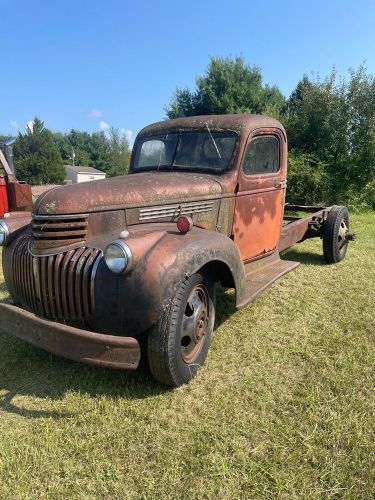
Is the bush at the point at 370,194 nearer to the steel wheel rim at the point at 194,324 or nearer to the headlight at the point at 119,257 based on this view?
the steel wheel rim at the point at 194,324

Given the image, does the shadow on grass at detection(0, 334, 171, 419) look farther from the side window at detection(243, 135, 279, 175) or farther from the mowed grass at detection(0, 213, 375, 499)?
the side window at detection(243, 135, 279, 175)

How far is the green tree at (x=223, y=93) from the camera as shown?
26125mm

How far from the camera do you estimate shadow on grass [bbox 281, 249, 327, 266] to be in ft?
19.0

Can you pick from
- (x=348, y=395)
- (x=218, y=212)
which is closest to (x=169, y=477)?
(x=348, y=395)

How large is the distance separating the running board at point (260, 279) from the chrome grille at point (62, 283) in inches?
47.2

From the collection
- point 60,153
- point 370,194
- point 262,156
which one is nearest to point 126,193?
point 262,156

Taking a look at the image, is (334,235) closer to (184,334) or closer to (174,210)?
(174,210)

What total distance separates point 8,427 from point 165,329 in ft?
3.56

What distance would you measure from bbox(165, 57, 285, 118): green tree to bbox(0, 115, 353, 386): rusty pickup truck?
23179 millimetres

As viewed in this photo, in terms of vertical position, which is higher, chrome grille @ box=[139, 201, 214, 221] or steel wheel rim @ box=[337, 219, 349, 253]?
chrome grille @ box=[139, 201, 214, 221]

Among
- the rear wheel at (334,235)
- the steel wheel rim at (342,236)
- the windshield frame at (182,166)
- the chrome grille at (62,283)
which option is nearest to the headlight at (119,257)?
the chrome grille at (62,283)

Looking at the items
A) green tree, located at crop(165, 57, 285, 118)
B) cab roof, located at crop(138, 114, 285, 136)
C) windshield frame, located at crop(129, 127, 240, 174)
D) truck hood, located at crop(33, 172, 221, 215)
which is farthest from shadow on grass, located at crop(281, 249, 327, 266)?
green tree, located at crop(165, 57, 285, 118)

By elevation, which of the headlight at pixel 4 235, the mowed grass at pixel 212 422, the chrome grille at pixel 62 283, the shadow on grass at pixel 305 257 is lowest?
the mowed grass at pixel 212 422

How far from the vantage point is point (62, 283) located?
2572 mm
